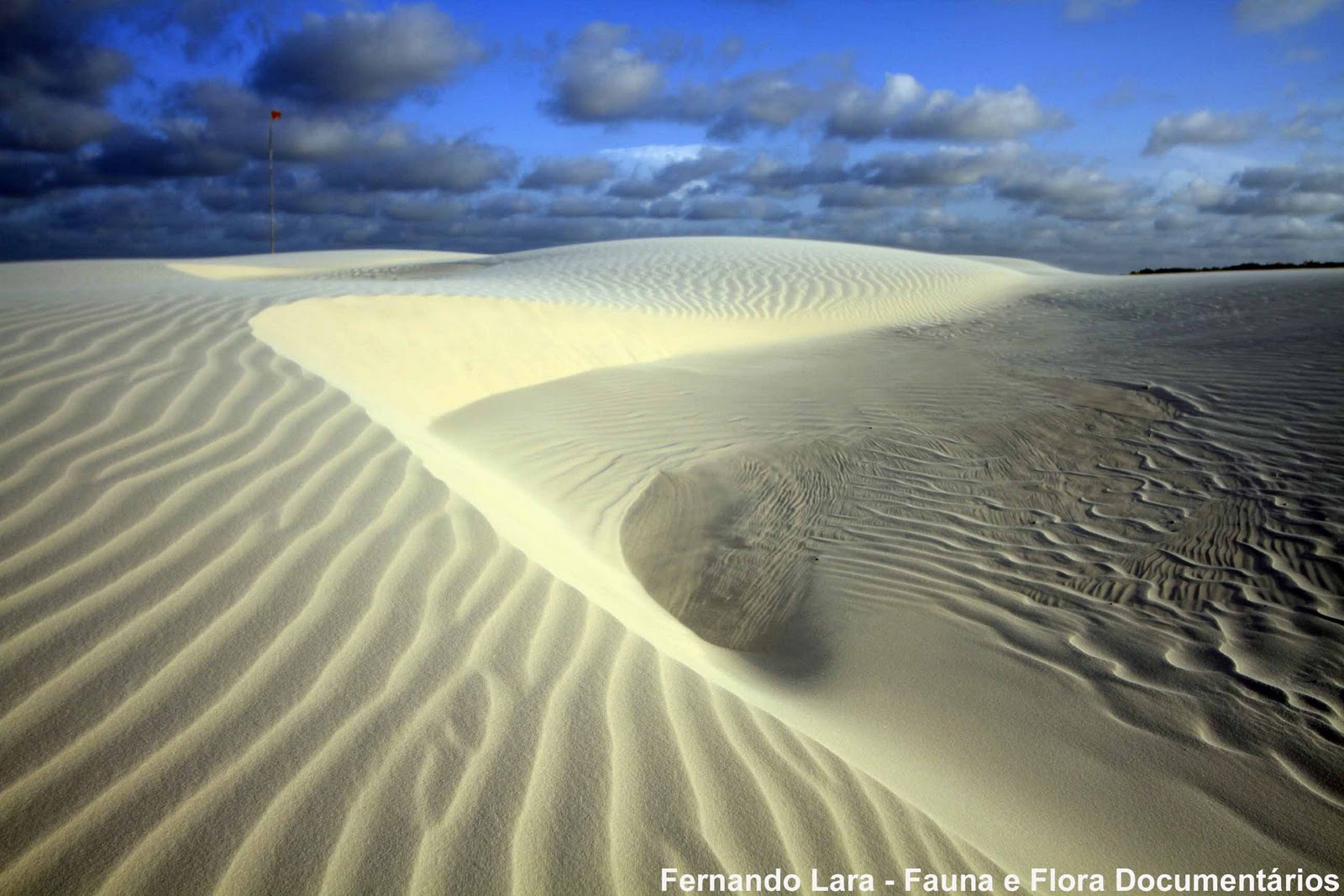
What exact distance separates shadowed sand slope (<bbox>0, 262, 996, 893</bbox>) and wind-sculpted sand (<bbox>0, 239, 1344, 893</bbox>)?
0.4 inches

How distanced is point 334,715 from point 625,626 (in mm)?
1042

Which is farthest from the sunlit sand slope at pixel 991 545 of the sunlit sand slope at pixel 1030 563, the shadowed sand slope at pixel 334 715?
the shadowed sand slope at pixel 334 715

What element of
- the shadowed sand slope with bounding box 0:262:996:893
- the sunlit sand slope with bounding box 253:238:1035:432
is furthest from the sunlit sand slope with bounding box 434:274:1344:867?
the sunlit sand slope with bounding box 253:238:1035:432

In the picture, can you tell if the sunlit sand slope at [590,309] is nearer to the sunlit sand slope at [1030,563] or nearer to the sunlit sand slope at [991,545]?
the sunlit sand slope at [991,545]

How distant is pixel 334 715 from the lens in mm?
1920

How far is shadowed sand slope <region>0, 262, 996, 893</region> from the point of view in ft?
5.22

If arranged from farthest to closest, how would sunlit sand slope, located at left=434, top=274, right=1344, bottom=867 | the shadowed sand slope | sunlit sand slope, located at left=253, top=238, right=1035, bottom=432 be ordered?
sunlit sand slope, located at left=253, top=238, right=1035, bottom=432
sunlit sand slope, located at left=434, top=274, right=1344, bottom=867
the shadowed sand slope

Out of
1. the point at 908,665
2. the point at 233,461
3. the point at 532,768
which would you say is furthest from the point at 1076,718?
the point at 233,461

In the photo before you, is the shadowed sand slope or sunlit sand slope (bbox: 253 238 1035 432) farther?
sunlit sand slope (bbox: 253 238 1035 432)

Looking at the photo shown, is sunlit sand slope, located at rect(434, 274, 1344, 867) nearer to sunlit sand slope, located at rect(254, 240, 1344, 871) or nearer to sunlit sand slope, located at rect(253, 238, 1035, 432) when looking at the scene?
sunlit sand slope, located at rect(254, 240, 1344, 871)

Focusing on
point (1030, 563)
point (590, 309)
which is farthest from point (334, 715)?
point (590, 309)

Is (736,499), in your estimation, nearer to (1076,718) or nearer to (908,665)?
(908,665)

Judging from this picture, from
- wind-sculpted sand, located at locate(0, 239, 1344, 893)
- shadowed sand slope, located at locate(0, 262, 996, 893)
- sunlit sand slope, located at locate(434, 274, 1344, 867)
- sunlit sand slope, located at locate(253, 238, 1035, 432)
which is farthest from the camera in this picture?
sunlit sand slope, located at locate(253, 238, 1035, 432)

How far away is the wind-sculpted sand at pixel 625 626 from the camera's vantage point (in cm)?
172
